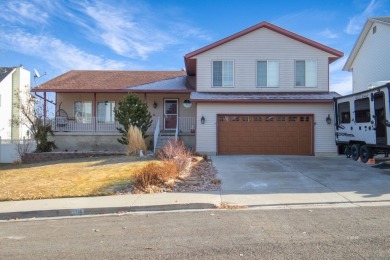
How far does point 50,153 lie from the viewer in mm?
20094

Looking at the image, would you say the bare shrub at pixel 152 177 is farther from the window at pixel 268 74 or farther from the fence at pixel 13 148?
the fence at pixel 13 148

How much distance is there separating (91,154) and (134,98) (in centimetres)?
412

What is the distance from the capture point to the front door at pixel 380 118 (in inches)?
529

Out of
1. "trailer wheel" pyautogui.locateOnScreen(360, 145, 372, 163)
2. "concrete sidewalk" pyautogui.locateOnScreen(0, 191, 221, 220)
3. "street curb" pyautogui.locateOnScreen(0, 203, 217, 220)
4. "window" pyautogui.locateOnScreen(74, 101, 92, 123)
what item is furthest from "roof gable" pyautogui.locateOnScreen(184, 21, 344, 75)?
"street curb" pyautogui.locateOnScreen(0, 203, 217, 220)

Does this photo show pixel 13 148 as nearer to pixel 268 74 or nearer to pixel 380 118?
pixel 268 74

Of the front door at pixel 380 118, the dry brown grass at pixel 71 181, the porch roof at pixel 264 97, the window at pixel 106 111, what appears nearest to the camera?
the dry brown grass at pixel 71 181

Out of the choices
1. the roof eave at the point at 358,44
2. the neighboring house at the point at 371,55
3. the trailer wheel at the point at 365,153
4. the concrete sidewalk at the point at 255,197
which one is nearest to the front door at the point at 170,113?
the concrete sidewalk at the point at 255,197

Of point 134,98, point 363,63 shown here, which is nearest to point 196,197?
point 134,98

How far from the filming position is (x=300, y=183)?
36.0 feet

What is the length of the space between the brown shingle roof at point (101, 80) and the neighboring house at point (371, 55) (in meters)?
12.1

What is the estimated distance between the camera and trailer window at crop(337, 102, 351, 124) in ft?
54.4

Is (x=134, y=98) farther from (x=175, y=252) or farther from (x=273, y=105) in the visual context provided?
(x=175, y=252)

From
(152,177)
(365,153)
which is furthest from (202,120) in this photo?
(152,177)

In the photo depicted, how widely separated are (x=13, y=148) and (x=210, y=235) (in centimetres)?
→ 2115
